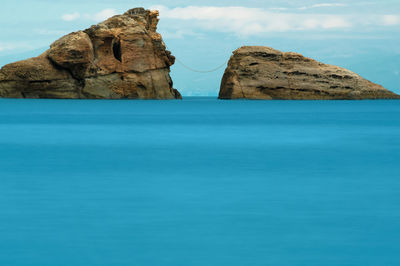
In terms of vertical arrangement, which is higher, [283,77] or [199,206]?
[283,77]

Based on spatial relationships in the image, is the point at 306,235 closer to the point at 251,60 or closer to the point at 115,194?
the point at 115,194

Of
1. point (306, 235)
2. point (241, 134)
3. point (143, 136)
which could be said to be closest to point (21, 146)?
point (143, 136)

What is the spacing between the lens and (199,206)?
35.6 feet

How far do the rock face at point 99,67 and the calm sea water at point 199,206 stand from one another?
186ft

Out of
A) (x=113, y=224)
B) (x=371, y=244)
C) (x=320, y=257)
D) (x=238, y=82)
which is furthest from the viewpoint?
(x=238, y=82)

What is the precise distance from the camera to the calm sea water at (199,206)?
793 cm

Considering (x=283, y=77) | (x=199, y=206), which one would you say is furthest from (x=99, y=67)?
(x=199, y=206)

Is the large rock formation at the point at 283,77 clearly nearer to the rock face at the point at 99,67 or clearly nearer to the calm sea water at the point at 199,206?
the rock face at the point at 99,67

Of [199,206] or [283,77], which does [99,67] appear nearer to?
[283,77]

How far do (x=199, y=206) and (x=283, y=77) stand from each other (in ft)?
241

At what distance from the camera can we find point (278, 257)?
306 inches

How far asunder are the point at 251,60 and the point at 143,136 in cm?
5792

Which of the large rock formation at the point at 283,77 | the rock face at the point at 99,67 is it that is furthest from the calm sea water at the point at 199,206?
the large rock formation at the point at 283,77

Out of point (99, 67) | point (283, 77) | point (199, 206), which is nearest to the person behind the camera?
point (199, 206)
